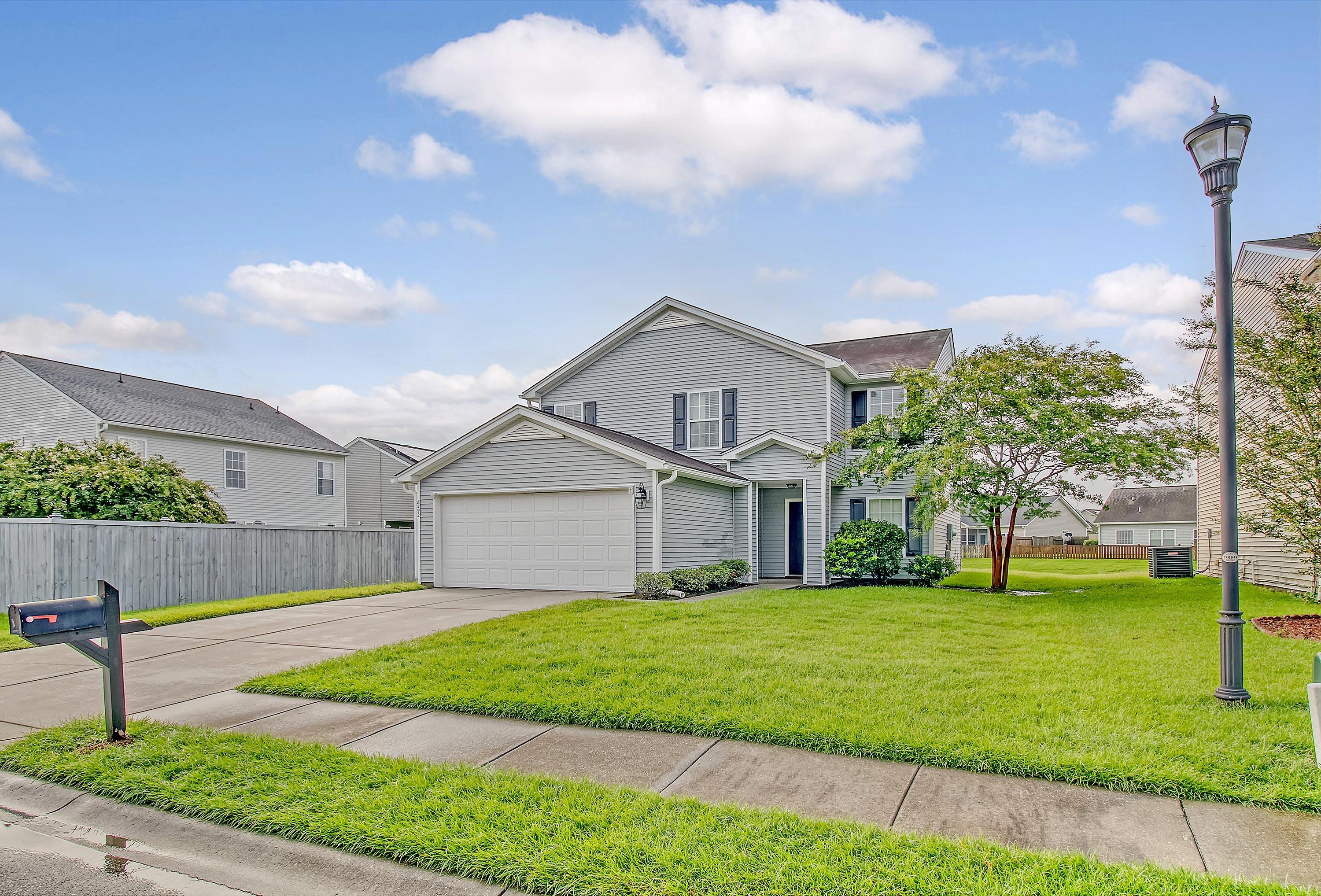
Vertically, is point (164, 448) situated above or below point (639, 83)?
below

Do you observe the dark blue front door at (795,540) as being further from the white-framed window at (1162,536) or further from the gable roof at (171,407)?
the white-framed window at (1162,536)

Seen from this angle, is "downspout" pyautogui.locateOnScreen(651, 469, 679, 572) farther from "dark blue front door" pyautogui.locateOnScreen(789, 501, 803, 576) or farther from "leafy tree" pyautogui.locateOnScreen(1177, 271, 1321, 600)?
"leafy tree" pyautogui.locateOnScreen(1177, 271, 1321, 600)

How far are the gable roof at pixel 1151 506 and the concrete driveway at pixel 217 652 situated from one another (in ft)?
158

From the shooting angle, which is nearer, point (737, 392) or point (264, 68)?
point (264, 68)

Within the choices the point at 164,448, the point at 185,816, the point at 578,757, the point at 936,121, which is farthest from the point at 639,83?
the point at 164,448

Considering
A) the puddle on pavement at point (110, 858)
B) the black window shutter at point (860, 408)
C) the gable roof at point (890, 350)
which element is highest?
the gable roof at point (890, 350)

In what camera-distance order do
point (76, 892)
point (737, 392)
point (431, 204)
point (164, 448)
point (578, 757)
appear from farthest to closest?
point (164, 448)
point (737, 392)
point (431, 204)
point (578, 757)
point (76, 892)

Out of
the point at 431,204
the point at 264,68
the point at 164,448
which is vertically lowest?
the point at 164,448

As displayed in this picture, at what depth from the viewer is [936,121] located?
1359 cm

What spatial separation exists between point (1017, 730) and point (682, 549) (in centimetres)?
1124

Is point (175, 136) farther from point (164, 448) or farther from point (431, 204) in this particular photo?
point (164, 448)

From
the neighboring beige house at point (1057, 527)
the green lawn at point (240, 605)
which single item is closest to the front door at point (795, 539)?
the green lawn at point (240, 605)

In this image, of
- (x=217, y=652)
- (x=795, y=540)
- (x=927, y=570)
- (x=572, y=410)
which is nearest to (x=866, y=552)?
(x=927, y=570)

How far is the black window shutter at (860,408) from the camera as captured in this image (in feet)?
64.7
